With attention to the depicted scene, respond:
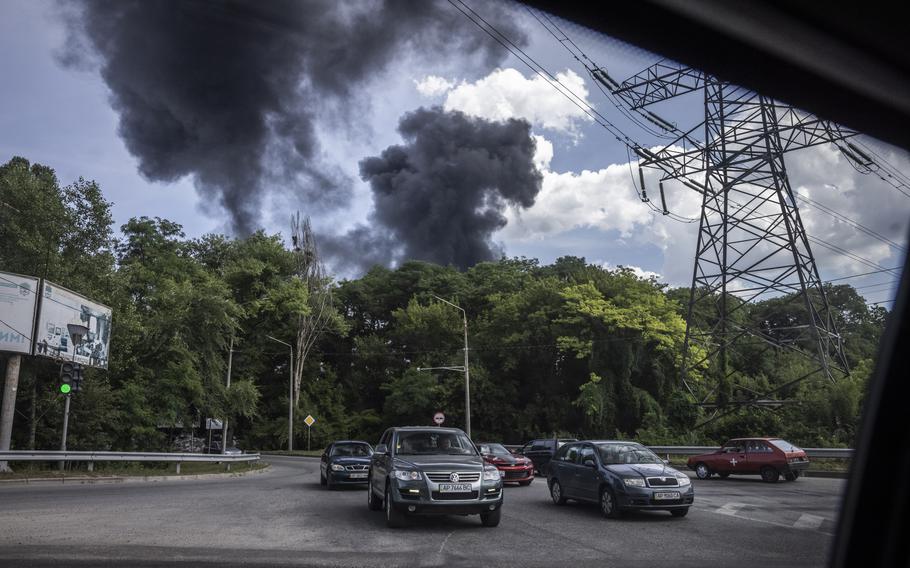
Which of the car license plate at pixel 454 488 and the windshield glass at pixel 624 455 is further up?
the windshield glass at pixel 624 455

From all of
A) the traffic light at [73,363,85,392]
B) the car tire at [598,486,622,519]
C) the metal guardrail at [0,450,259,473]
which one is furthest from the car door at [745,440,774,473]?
the traffic light at [73,363,85,392]

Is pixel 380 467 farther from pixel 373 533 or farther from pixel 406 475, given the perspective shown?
pixel 373 533

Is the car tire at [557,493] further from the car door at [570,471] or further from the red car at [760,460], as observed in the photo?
the red car at [760,460]

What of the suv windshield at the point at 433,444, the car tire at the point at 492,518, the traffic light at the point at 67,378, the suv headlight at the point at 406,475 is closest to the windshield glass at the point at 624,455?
the suv windshield at the point at 433,444

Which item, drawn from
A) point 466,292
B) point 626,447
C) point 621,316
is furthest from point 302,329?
point 626,447

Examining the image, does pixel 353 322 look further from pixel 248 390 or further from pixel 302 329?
pixel 248 390
